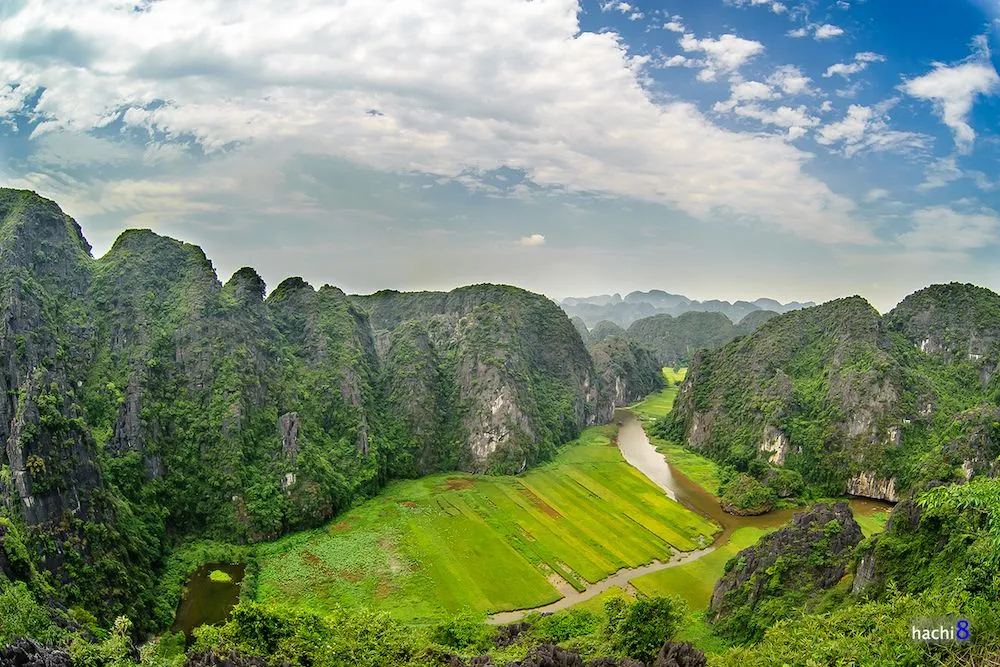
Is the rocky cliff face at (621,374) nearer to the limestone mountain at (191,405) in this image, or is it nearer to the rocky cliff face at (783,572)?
the limestone mountain at (191,405)

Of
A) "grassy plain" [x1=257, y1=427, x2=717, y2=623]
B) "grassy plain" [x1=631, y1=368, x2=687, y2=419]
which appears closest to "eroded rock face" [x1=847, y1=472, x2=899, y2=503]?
"grassy plain" [x1=257, y1=427, x2=717, y2=623]

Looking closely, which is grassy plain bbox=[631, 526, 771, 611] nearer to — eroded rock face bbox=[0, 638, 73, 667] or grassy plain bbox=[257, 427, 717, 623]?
grassy plain bbox=[257, 427, 717, 623]

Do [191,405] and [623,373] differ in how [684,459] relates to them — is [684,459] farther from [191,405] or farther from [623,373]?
[191,405]

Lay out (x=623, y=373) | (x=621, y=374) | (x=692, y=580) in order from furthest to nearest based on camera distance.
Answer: (x=623, y=373) < (x=621, y=374) < (x=692, y=580)

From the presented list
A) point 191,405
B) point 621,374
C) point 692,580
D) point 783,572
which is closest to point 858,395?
point 692,580

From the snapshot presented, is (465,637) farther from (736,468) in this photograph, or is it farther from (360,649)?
(736,468)

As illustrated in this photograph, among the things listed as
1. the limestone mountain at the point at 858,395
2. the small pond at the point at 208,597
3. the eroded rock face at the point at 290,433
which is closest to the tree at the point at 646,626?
the small pond at the point at 208,597
